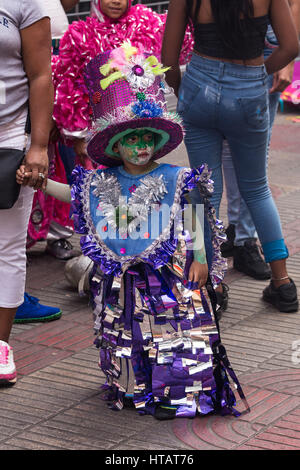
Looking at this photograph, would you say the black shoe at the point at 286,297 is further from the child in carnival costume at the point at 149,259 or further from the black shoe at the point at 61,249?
the black shoe at the point at 61,249

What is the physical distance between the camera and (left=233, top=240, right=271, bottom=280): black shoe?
549 cm

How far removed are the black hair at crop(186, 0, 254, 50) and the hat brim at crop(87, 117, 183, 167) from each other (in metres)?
0.82

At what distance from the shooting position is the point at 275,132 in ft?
33.1

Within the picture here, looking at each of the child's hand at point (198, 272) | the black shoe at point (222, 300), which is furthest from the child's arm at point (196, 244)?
the black shoe at point (222, 300)

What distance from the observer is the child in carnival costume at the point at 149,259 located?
3.75 meters

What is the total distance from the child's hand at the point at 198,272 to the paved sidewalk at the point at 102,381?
0.55 m

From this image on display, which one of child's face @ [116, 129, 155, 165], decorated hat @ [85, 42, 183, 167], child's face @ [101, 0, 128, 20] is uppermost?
child's face @ [101, 0, 128, 20]

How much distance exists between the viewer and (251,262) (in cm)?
554

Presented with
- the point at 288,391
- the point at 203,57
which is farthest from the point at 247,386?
the point at 203,57

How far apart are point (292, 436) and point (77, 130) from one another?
217 centimetres

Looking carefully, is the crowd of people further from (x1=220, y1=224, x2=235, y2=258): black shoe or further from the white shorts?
(x1=220, y1=224, x2=235, y2=258): black shoe

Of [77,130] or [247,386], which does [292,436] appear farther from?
[77,130]

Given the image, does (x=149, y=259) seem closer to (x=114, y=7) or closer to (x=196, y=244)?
(x=196, y=244)

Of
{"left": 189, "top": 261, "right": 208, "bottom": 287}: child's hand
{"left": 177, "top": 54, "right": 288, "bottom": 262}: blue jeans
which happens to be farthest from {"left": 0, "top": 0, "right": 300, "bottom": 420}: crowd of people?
{"left": 177, "top": 54, "right": 288, "bottom": 262}: blue jeans
